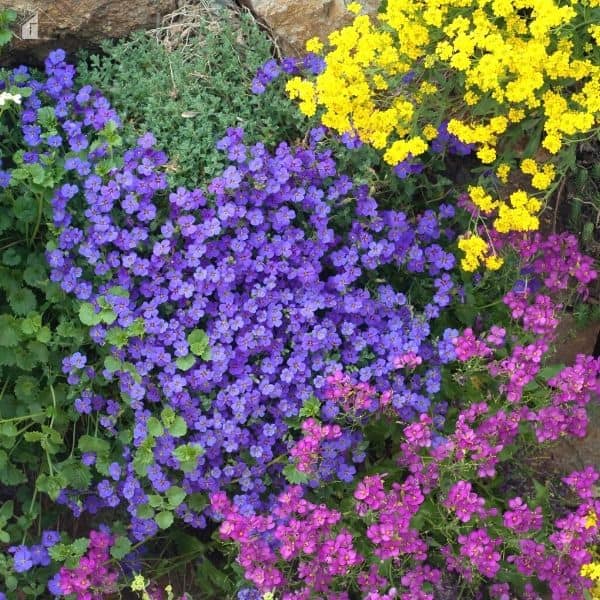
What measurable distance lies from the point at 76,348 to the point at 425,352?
1329mm

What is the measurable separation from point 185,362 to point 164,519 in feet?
1.84

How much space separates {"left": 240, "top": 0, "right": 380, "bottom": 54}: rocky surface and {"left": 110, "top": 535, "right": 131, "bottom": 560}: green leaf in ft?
6.96

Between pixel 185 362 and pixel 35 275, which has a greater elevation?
pixel 35 275

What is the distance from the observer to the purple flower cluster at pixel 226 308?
3.37 meters

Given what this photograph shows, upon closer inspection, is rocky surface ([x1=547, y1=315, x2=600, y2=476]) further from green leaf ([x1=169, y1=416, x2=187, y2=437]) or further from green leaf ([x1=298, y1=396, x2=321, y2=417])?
green leaf ([x1=169, y1=416, x2=187, y2=437])

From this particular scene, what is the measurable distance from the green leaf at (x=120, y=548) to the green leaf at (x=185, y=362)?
67 centimetres

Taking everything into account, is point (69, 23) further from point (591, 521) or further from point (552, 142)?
point (591, 521)

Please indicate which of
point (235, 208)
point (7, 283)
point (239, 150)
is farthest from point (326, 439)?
point (7, 283)

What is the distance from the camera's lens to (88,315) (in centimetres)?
332

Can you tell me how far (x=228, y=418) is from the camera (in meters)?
3.42

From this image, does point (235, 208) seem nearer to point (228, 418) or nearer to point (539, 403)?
point (228, 418)

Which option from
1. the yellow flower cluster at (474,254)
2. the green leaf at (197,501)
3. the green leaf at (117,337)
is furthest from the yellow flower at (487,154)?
the green leaf at (197,501)

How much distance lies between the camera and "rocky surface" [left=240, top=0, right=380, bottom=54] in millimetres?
3891

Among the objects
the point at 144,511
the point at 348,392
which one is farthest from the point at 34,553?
the point at 348,392
